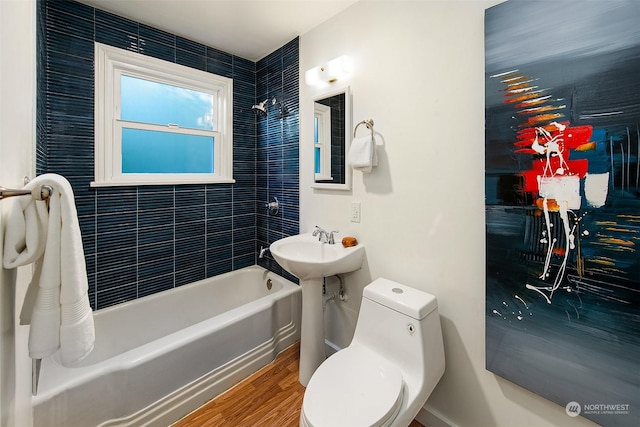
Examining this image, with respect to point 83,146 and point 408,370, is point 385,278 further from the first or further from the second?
point 83,146

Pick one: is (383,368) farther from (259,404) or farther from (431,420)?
(259,404)

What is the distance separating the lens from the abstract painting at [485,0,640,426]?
88cm

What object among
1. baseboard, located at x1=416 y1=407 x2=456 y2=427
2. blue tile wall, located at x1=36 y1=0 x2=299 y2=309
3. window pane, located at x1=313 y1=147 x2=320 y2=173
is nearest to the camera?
baseboard, located at x1=416 y1=407 x2=456 y2=427

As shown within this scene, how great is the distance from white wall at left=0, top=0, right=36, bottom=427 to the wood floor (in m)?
0.80

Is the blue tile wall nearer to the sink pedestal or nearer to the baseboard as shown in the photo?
the sink pedestal

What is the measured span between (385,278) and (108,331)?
1931mm

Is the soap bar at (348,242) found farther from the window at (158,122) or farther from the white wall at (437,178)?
the window at (158,122)

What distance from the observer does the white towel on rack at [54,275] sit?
2.03 feet

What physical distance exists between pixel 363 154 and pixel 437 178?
1.43ft

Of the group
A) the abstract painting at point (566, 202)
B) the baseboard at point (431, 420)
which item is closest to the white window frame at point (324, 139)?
the abstract painting at point (566, 202)

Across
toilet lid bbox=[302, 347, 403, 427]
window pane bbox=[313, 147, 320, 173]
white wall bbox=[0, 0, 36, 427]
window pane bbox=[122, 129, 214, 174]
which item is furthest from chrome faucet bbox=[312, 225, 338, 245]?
white wall bbox=[0, 0, 36, 427]

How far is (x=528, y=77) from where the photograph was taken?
103 cm

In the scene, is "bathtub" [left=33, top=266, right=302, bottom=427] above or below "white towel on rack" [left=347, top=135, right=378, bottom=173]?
below

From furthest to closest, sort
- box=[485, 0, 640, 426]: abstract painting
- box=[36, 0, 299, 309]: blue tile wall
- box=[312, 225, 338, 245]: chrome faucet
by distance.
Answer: box=[312, 225, 338, 245]: chrome faucet → box=[36, 0, 299, 309]: blue tile wall → box=[485, 0, 640, 426]: abstract painting
